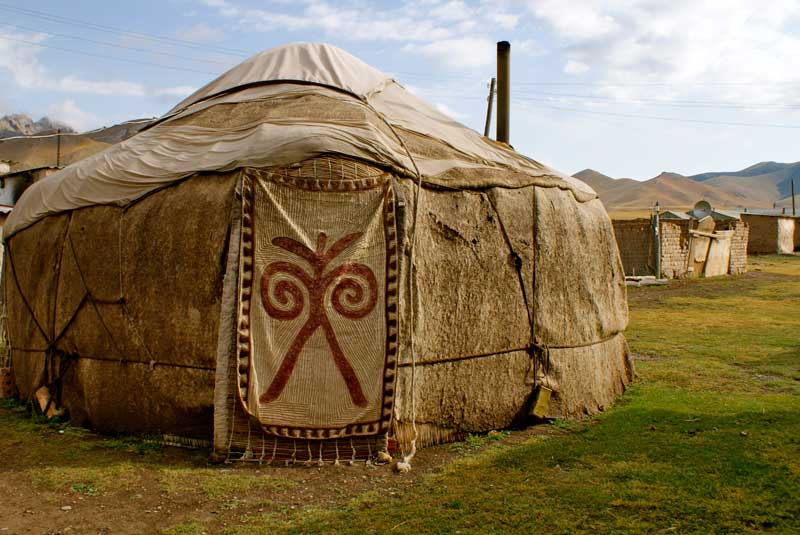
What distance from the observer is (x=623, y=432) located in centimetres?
502

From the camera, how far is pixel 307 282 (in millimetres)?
4512

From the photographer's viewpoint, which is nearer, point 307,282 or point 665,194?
point 307,282

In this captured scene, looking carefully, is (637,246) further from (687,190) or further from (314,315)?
(687,190)

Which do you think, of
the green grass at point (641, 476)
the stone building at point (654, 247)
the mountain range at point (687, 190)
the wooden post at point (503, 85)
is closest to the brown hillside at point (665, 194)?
the mountain range at point (687, 190)

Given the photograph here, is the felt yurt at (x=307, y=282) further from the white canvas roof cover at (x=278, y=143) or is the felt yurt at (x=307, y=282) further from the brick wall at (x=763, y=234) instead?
the brick wall at (x=763, y=234)

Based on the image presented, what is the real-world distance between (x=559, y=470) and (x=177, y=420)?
2.54m

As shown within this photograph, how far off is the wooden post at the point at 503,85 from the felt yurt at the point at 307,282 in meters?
2.34

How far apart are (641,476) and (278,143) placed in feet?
9.89

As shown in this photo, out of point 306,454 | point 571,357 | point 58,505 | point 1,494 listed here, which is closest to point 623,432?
point 571,357

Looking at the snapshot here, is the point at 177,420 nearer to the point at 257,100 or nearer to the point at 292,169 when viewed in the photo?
the point at 292,169

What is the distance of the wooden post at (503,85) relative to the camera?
27.0 ft

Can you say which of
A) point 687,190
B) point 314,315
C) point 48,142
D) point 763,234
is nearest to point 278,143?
point 314,315

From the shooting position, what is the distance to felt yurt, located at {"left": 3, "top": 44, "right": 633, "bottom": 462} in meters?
4.49

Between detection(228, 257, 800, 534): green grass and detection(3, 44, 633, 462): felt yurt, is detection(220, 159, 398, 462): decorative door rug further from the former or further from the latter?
detection(228, 257, 800, 534): green grass
